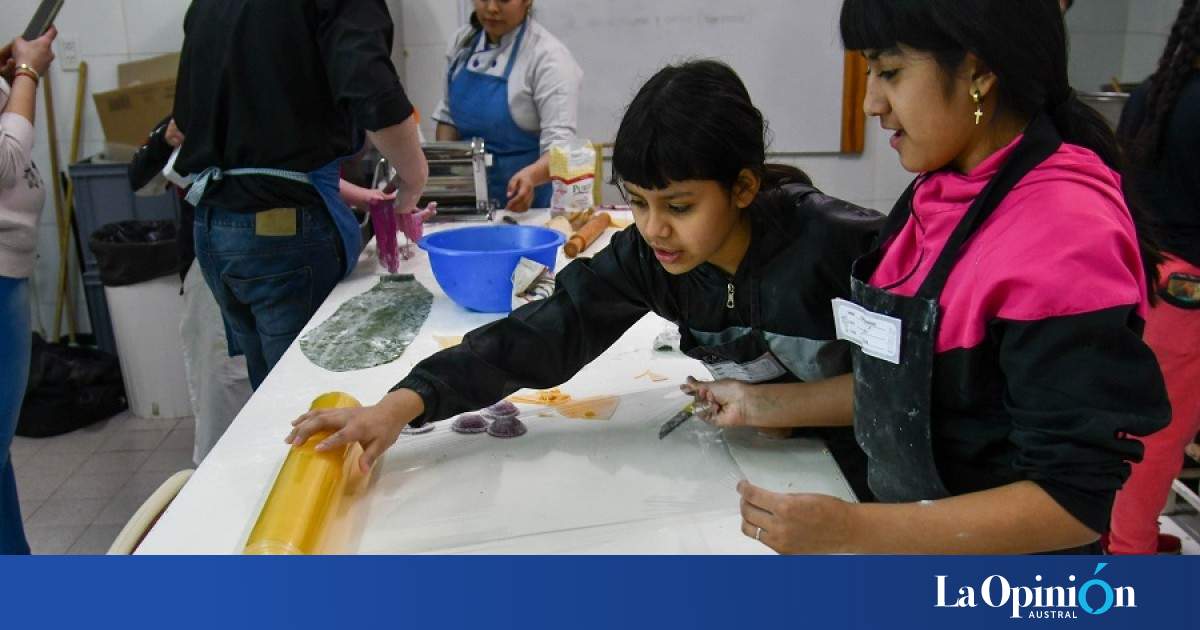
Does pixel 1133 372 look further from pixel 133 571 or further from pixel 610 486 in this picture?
pixel 133 571

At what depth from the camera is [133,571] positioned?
3.00 feet

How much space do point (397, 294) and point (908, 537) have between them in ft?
4.32

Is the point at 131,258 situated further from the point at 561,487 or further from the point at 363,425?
the point at 561,487

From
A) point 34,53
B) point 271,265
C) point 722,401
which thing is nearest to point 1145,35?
point 722,401

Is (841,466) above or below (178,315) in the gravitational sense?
above

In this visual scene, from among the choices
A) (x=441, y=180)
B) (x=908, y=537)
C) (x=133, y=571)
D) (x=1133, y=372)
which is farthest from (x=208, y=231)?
(x=1133, y=372)

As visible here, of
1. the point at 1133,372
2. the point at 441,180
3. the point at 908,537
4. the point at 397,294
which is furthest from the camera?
the point at 441,180

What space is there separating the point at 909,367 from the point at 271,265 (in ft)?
4.76

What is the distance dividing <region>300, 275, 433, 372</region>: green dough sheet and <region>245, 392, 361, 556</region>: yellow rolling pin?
0.43 meters

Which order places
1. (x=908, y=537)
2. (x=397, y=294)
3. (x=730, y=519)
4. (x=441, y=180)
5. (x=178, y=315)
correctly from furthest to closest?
(x=178, y=315)
(x=441, y=180)
(x=397, y=294)
(x=730, y=519)
(x=908, y=537)

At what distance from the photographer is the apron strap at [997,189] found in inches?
36.1

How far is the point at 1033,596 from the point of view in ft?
2.89

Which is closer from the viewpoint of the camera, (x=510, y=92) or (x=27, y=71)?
(x=27, y=71)

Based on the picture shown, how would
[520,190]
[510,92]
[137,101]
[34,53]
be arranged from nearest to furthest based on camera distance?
1. [34,53]
2. [520,190]
3. [510,92]
4. [137,101]
